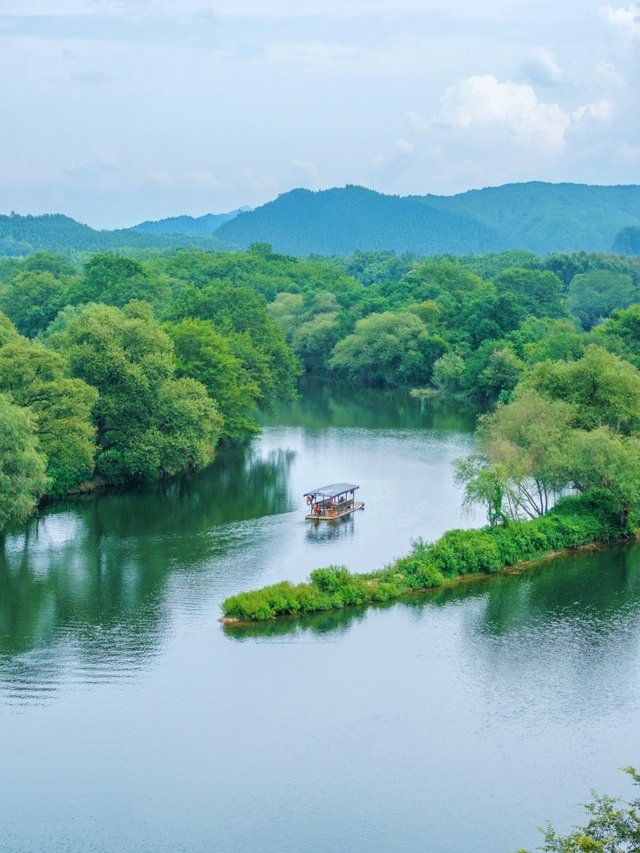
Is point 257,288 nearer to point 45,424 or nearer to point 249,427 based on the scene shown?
point 249,427

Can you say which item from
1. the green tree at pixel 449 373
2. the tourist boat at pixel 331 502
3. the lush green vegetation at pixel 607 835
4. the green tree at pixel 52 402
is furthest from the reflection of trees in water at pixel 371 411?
the lush green vegetation at pixel 607 835

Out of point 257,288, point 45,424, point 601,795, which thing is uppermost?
point 257,288

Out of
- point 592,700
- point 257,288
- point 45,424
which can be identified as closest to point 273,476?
point 45,424

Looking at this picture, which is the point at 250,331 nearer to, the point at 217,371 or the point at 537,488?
the point at 217,371

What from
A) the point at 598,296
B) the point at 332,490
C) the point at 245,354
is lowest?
the point at 332,490

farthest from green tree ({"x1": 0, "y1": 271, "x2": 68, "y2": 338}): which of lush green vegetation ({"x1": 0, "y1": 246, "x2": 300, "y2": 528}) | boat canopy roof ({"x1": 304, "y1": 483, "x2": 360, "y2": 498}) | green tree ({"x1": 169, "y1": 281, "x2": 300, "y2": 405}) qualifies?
boat canopy roof ({"x1": 304, "y1": 483, "x2": 360, "y2": 498})

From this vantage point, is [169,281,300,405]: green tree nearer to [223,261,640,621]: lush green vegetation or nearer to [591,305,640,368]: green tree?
[223,261,640,621]: lush green vegetation

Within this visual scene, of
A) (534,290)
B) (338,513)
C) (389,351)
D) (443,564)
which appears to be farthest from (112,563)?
(534,290)
